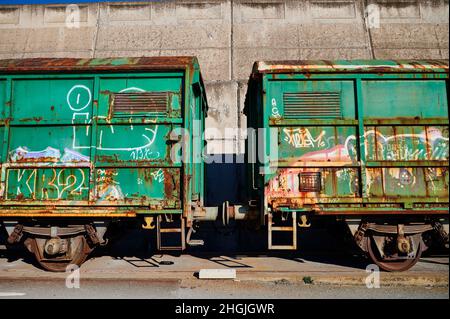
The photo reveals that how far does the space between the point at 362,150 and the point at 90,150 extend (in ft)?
14.1

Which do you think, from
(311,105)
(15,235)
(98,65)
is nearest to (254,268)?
(311,105)

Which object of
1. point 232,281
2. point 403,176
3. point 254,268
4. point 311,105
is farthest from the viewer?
point 254,268

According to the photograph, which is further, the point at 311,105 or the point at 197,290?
the point at 311,105

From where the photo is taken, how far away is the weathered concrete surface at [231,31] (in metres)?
9.48

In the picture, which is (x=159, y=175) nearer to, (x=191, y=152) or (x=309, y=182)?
(x=191, y=152)

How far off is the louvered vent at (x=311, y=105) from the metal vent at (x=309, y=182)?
3.12ft

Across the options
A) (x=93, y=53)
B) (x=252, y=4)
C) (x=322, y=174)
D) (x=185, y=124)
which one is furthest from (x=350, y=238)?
(x=93, y=53)

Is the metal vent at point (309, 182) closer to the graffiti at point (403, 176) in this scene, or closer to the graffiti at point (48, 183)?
the graffiti at point (403, 176)

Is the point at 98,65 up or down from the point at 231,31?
down

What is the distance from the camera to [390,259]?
521cm

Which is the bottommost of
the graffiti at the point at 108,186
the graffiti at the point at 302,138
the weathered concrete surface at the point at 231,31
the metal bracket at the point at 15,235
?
the metal bracket at the point at 15,235

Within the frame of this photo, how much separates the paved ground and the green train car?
0.50 meters

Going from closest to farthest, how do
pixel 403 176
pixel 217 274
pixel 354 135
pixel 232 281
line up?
pixel 232 281
pixel 217 274
pixel 403 176
pixel 354 135

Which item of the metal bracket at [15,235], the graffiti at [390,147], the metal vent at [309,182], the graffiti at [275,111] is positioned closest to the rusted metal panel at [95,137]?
the metal bracket at [15,235]
